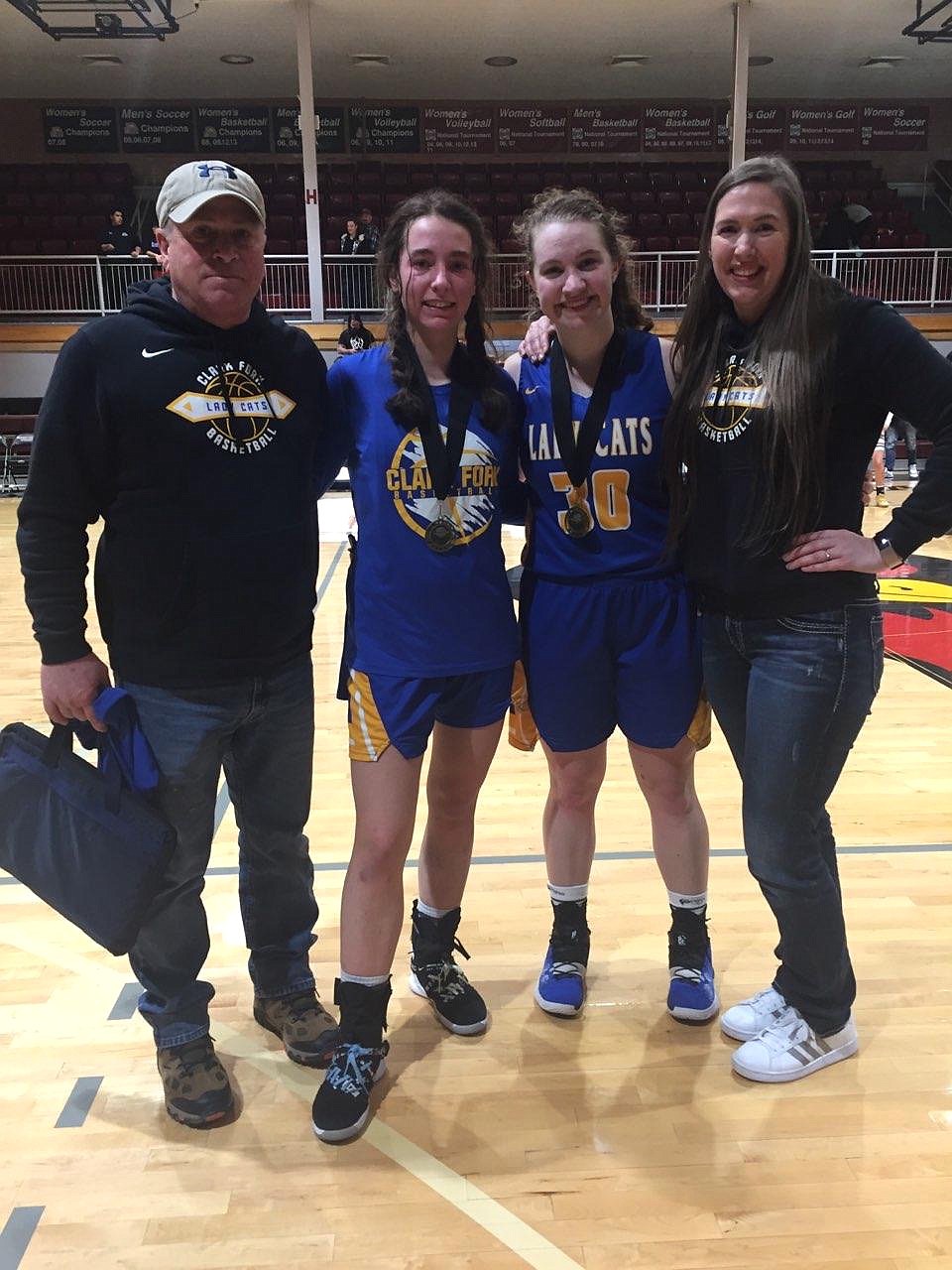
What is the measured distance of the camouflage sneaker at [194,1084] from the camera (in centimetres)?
201

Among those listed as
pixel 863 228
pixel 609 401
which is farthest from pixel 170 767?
pixel 863 228

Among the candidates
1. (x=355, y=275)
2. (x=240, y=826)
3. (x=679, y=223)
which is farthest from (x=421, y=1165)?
(x=679, y=223)

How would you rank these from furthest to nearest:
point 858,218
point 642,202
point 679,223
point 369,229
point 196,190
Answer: point 642,202
point 679,223
point 858,218
point 369,229
point 196,190


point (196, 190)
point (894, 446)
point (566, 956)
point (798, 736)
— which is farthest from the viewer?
point (894, 446)

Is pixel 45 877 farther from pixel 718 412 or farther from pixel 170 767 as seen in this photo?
pixel 718 412

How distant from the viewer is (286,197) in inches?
590

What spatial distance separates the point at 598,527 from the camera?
2102 millimetres

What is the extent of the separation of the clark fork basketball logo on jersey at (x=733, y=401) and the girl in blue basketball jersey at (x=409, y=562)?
1.29ft


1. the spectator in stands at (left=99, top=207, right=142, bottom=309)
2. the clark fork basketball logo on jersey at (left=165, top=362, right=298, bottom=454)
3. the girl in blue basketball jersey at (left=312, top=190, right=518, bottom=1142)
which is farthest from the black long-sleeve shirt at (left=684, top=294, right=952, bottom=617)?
the spectator in stands at (left=99, top=207, right=142, bottom=309)

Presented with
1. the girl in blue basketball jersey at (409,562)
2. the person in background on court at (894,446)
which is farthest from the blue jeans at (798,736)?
the person in background on court at (894,446)

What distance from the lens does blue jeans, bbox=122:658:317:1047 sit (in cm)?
196

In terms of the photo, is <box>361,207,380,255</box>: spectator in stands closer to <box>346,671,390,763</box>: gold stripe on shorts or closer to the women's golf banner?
the women's golf banner

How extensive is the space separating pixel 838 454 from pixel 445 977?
143 cm

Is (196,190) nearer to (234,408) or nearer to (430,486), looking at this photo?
(234,408)
